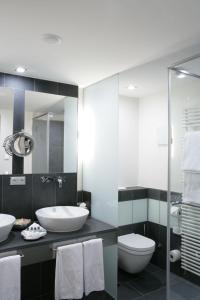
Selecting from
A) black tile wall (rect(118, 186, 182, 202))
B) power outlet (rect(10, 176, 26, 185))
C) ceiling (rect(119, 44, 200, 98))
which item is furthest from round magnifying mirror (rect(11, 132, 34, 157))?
black tile wall (rect(118, 186, 182, 202))

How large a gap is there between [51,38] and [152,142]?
2101mm

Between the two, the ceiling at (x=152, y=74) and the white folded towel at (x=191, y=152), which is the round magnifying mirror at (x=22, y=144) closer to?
the ceiling at (x=152, y=74)

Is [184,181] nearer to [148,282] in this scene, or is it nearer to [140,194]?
[140,194]

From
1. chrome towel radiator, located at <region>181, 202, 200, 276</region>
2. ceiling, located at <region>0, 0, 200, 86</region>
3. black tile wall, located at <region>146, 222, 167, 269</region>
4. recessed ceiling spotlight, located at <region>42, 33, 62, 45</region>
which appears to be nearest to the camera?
ceiling, located at <region>0, 0, 200, 86</region>

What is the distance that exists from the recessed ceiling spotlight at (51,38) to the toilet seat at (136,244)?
2258 mm

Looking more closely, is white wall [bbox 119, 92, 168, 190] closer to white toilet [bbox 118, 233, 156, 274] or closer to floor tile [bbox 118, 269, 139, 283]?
white toilet [bbox 118, 233, 156, 274]

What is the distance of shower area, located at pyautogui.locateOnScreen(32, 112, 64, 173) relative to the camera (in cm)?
265

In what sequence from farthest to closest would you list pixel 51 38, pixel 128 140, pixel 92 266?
Result: pixel 128 140
pixel 92 266
pixel 51 38

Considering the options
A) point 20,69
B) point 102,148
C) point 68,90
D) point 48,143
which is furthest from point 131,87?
point 20,69

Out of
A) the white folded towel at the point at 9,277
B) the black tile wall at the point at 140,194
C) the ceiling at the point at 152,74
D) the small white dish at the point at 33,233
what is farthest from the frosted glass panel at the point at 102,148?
the white folded towel at the point at 9,277

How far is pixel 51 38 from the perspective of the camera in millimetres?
1723

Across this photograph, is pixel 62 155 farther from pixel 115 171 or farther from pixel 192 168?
pixel 192 168

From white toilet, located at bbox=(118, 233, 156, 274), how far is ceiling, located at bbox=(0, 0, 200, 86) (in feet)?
6.45

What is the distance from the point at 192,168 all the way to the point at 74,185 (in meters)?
1.41
